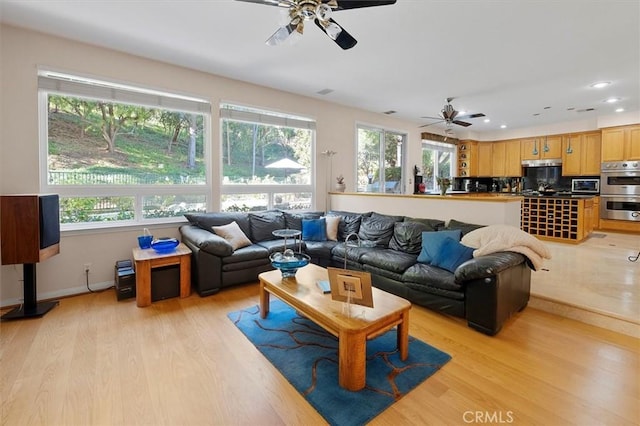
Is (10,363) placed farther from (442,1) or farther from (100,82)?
(442,1)

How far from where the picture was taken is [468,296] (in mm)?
2623

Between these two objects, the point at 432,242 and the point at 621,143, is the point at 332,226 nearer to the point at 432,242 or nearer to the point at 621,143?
the point at 432,242

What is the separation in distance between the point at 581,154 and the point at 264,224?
7645 mm

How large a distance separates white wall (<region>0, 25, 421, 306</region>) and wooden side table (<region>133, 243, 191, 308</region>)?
1.63 feet

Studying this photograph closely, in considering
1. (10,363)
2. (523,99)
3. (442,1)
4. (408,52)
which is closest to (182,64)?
(408,52)

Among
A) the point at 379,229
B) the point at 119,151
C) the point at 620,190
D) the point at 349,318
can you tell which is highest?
the point at 119,151

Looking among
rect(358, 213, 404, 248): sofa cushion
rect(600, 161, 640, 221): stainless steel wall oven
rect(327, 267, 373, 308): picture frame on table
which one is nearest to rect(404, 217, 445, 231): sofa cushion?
rect(358, 213, 404, 248): sofa cushion

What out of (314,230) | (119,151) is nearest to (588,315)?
(314,230)

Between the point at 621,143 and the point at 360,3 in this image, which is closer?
the point at 360,3

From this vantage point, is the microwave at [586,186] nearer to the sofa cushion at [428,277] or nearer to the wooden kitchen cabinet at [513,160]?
the wooden kitchen cabinet at [513,160]

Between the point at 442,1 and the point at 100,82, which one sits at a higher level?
the point at 442,1

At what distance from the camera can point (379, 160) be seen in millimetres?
6555

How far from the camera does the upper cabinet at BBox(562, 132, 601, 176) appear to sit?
686 centimetres

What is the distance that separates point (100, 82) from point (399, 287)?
4.09m
